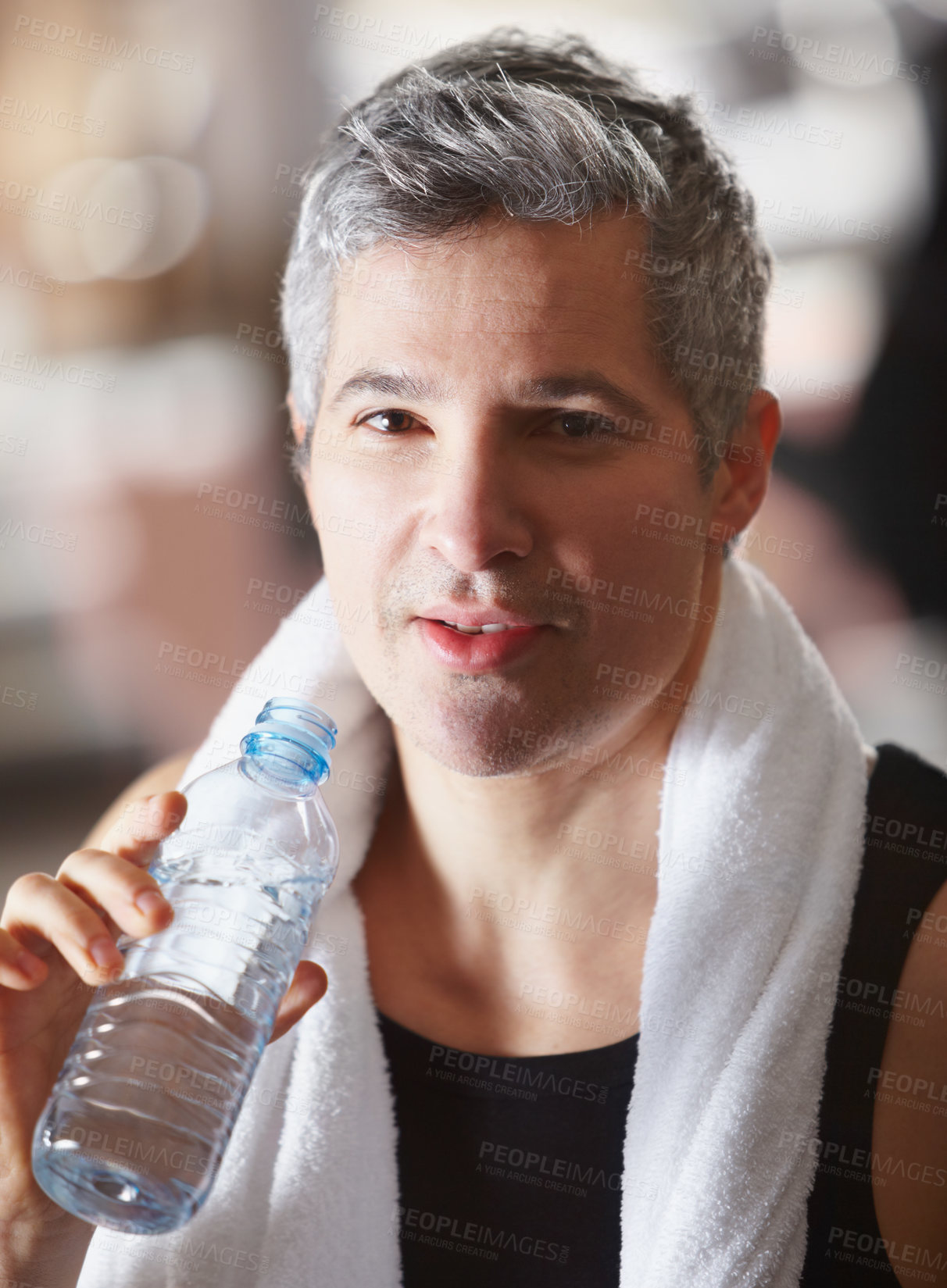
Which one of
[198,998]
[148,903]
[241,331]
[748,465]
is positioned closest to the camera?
[148,903]

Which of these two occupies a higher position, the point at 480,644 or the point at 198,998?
the point at 480,644

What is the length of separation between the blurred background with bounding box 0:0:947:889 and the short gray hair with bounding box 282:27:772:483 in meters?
0.54

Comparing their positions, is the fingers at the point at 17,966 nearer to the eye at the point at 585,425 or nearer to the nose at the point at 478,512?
the nose at the point at 478,512

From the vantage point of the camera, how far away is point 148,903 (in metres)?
0.61

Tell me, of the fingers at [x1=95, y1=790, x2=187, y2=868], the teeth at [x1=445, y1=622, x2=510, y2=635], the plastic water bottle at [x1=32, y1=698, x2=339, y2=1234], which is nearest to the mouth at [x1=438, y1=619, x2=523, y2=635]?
the teeth at [x1=445, y1=622, x2=510, y2=635]

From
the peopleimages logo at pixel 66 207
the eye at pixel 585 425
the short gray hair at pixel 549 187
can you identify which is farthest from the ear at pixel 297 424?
the peopleimages logo at pixel 66 207

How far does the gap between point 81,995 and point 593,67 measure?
893 mm

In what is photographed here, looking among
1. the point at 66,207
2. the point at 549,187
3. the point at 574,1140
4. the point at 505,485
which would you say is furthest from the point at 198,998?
the point at 66,207

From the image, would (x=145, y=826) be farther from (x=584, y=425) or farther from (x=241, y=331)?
(x=241, y=331)

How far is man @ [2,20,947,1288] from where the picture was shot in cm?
74

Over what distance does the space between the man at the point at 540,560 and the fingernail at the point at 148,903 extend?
0.18 ft

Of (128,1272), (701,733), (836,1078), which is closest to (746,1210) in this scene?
(836,1078)

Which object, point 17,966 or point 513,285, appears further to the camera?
point 513,285

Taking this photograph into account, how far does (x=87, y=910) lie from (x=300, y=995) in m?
0.18
